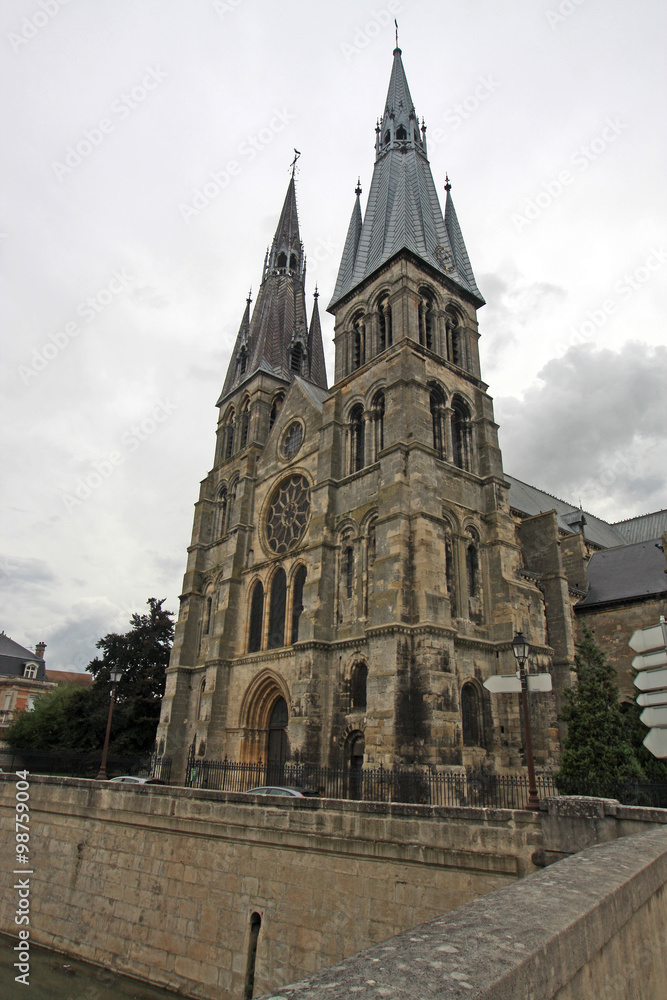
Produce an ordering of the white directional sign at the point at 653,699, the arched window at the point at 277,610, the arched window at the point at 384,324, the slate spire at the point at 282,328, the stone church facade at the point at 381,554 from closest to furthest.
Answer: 1. the white directional sign at the point at 653,699
2. the stone church facade at the point at 381,554
3. the arched window at the point at 277,610
4. the arched window at the point at 384,324
5. the slate spire at the point at 282,328

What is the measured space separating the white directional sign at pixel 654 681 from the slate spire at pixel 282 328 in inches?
1241

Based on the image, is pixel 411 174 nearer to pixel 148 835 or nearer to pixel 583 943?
pixel 148 835

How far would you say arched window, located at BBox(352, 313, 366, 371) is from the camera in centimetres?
2898

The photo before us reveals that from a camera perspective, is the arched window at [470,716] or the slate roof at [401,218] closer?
the arched window at [470,716]

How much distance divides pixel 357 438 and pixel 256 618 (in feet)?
31.7

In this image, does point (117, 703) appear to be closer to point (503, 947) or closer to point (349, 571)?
point (349, 571)

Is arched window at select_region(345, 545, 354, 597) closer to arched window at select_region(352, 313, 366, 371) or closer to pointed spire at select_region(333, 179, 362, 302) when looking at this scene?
arched window at select_region(352, 313, 366, 371)

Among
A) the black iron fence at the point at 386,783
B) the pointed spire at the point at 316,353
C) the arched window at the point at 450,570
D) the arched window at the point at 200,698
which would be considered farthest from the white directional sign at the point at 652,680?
the pointed spire at the point at 316,353

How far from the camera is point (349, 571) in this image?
79.0ft

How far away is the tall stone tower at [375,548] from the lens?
20.6m

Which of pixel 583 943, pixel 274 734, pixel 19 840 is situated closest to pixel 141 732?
pixel 274 734

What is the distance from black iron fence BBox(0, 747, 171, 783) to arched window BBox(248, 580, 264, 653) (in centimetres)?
672

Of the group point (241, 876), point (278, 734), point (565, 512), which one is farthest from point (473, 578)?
point (565, 512)

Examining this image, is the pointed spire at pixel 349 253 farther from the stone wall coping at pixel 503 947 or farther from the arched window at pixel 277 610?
the stone wall coping at pixel 503 947
